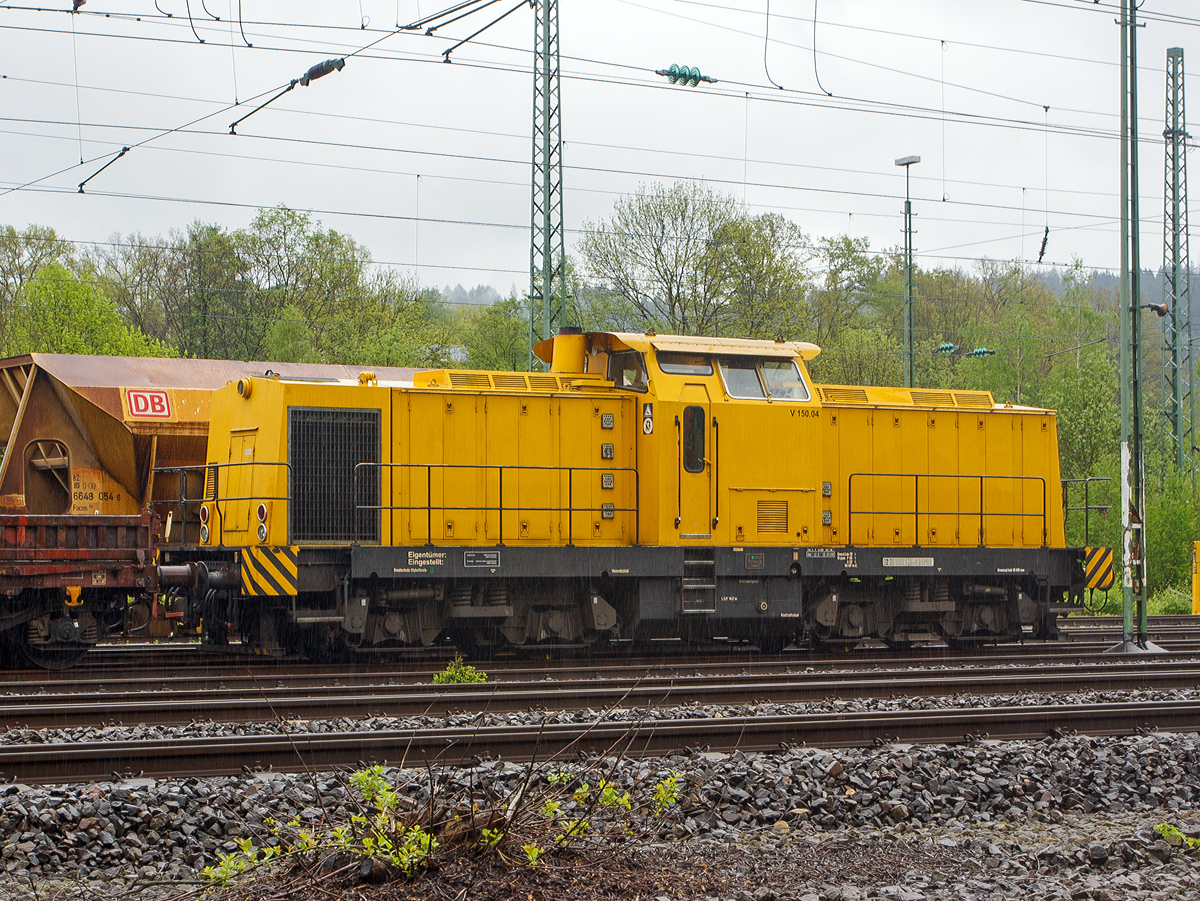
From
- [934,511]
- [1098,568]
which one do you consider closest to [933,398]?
[934,511]

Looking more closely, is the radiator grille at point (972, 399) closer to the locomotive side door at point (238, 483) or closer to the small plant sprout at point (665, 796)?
the locomotive side door at point (238, 483)

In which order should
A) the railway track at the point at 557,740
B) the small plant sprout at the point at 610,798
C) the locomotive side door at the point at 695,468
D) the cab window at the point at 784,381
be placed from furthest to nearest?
the cab window at the point at 784,381 < the locomotive side door at the point at 695,468 < the railway track at the point at 557,740 < the small plant sprout at the point at 610,798

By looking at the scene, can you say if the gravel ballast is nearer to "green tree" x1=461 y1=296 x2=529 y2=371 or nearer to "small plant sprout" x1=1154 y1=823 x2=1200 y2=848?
"small plant sprout" x1=1154 y1=823 x2=1200 y2=848

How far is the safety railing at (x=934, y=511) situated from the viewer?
550 inches

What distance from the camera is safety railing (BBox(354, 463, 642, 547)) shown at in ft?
40.6

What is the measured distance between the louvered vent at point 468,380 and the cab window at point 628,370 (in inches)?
60.6

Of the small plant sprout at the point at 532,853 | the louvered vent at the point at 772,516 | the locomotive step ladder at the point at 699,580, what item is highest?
the louvered vent at the point at 772,516

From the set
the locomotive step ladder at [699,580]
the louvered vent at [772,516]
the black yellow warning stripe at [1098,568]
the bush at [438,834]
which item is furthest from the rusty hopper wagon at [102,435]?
the black yellow warning stripe at [1098,568]

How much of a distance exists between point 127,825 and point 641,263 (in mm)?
29920

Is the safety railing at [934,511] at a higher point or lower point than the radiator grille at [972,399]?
lower

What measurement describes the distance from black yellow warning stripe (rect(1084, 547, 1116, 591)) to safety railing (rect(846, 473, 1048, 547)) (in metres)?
0.60

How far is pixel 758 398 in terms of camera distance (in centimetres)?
1323

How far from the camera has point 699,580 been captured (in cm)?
1295

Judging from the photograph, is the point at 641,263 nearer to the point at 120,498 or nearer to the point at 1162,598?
the point at 1162,598
